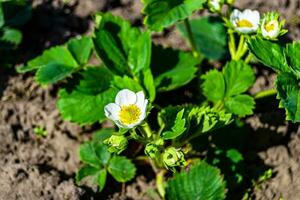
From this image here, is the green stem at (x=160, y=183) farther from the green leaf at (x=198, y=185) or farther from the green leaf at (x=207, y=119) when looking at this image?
the green leaf at (x=207, y=119)

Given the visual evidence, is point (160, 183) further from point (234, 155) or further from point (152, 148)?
point (152, 148)

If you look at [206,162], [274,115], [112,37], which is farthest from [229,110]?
[112,37]

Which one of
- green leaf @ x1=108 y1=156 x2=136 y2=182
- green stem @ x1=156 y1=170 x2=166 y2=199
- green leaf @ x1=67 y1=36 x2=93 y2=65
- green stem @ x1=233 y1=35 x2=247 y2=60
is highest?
green leaf @ x1=67 y1=36 x2=93 y2=65

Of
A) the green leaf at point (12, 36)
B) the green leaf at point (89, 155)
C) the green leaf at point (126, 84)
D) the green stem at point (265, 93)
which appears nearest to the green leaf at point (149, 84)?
the green leaf at point (126, 84)

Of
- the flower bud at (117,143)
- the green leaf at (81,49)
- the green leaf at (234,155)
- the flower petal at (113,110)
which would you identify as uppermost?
the green leaf at (81,49)

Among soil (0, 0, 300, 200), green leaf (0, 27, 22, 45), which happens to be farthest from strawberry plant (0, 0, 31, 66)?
soil (0, 0, 300, 200)

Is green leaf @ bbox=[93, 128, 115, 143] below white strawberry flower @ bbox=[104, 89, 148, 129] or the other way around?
below

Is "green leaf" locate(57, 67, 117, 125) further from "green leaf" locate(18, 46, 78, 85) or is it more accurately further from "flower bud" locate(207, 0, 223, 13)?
"flower bud" locate(207, 0, 223, 13)
